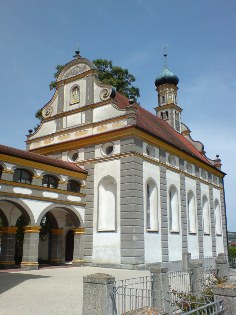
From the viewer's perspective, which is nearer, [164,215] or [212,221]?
[164,215]

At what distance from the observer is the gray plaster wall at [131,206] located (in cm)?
1888

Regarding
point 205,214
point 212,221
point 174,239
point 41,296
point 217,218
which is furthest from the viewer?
point 217,218

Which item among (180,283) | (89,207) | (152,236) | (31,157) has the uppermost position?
(31,157)

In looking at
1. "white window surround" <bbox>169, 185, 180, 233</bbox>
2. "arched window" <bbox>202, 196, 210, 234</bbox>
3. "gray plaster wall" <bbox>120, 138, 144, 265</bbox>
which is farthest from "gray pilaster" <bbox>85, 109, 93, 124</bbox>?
"arched window" <bbox>202, 196, 210, 234</bbox>

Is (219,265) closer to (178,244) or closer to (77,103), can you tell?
(178,244)

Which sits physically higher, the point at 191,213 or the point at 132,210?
the point at 191,213

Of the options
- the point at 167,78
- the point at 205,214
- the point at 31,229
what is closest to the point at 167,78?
the point at 167,78

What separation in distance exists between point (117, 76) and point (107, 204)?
55.9 feet

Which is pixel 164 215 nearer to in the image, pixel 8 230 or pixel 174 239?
pixel 174 239

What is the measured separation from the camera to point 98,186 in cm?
2148

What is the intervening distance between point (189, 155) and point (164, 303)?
19.1 meters

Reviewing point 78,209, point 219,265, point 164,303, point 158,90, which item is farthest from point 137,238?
point 158,90

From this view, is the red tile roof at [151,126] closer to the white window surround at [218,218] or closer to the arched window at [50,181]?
the white window surround at [218,218]

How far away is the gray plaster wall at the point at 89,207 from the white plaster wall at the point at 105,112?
7.02ft
